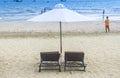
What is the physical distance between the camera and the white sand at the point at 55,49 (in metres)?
9.28

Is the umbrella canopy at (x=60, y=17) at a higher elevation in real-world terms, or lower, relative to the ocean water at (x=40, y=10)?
lower

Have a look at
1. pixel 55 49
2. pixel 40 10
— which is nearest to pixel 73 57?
pixel 55 49

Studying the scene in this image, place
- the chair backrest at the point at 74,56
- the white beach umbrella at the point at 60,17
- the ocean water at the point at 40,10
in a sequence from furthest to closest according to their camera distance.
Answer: the ocean water at the point at 40,10 < the white beach umbrella at the point at 60,17 < the chair backrest at the point at 74,56

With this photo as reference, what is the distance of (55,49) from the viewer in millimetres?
13500

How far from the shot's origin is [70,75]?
9.09 metres

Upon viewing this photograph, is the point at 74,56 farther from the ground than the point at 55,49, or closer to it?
closer to it

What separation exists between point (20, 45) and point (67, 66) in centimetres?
533

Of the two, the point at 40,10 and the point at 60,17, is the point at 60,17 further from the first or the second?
the point at 40,10

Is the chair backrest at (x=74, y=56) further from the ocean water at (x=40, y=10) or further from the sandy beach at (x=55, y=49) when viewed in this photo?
the ocean water at (x=40, y=10)

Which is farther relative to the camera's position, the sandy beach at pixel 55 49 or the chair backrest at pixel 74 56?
the chair backrest at pixel 74 56

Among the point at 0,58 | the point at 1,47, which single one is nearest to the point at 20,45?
the point at 1,47

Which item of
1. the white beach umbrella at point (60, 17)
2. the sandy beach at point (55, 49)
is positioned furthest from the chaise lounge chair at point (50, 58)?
the white beach umbrella at point (60, 17)

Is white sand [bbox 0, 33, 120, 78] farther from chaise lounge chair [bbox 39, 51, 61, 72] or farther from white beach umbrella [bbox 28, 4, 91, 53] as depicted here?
white beach umbrella [bbox 28, 4, 91, 53]

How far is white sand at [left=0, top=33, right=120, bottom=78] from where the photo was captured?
9.28 meters
